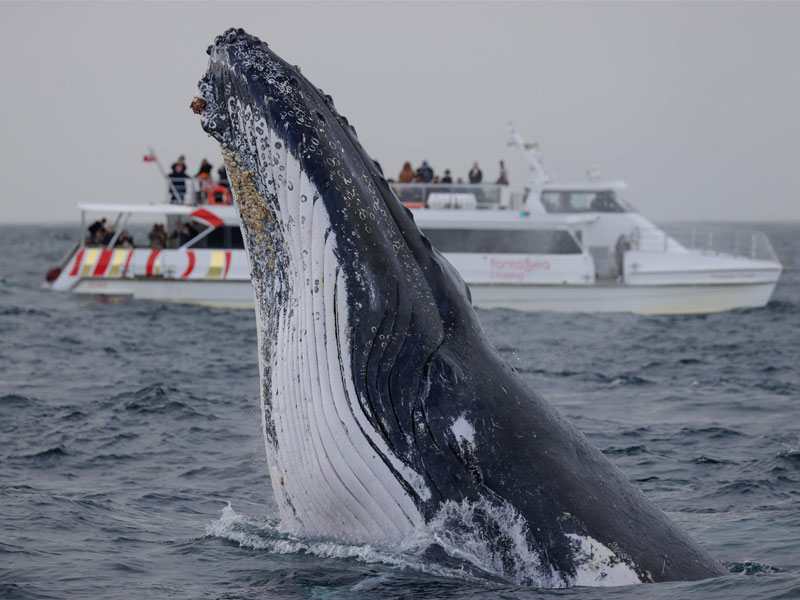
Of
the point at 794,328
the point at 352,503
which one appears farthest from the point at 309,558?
the point at 794,328

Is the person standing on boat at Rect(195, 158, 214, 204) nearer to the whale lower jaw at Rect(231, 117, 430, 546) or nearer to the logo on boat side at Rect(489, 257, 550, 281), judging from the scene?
the logo on boat side at Rect(489, 257, 550, 281)

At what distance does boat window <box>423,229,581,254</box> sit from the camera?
28.0m

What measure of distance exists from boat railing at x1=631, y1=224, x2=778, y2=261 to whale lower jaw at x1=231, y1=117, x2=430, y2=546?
991 inches

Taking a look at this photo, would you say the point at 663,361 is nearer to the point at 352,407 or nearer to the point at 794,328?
the point at 794,328

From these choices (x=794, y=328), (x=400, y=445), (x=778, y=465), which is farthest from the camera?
(x=794, y=328)

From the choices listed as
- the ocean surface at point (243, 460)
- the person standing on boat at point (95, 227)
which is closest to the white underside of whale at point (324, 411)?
the ocean surface at point (243, 460)

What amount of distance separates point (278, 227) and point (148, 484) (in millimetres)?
4338

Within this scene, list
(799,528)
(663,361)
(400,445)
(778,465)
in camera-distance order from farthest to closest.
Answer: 1. (663,361)
2. (778,465)
3. (799,528)
4. (400,445)

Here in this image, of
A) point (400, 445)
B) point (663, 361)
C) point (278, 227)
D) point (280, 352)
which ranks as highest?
point (278, 227)

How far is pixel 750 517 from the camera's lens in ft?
25.1

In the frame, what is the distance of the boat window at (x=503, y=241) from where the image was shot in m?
28.0

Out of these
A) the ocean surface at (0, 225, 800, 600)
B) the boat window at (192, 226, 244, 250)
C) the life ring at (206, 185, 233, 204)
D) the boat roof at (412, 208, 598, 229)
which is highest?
the life ring at (206, 185, 233, 204)

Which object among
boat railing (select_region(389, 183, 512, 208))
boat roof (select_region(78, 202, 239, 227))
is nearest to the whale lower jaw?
boat roof (select_region(78, 202, 239, 227))

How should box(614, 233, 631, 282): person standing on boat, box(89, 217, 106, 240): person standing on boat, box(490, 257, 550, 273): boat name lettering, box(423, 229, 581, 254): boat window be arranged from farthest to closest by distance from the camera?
1. box(89, 217, 106, 240): person standing on boat
2. box(614, 233, 631, 282): person standing on boat
3. box(423, 229, 581, 254): boat window
4. box(490, 257, 550, 273): boat name lettering
